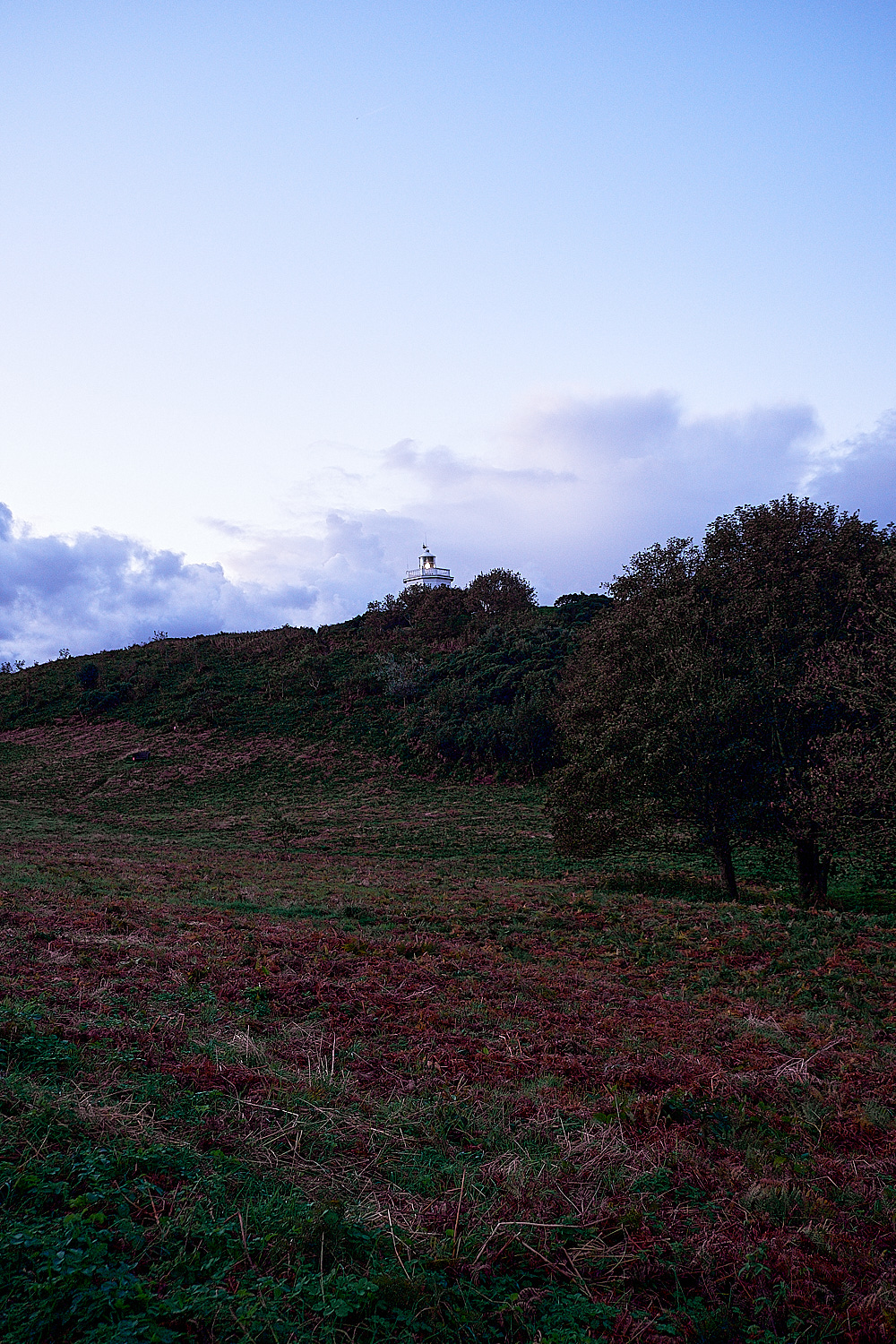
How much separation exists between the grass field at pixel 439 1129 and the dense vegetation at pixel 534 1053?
24mm

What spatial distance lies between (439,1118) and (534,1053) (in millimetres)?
2013

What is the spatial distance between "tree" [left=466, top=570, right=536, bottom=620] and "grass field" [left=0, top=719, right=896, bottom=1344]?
64.3m

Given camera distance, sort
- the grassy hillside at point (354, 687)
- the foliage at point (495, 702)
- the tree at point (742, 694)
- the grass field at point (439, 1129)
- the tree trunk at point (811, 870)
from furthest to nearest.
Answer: the grassy hillside at point (354, 687) < the foliage at point (495, 702) < the tree trunk at point (811, 870) < the tree at point (742, 694) < the grass field at point (439, 1129)

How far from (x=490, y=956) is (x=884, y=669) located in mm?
9529

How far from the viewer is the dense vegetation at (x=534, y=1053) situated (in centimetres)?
336

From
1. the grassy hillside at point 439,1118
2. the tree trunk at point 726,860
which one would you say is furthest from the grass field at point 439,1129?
the tree trunk at point 726,860

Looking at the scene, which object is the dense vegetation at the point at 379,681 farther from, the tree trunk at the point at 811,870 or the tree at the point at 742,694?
the tree trunk at the point at 811,870

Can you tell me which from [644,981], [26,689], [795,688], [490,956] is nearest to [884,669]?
[795,688]

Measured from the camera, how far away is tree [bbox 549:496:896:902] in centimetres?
1587

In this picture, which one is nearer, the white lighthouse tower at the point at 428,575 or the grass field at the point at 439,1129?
the grass field at the point at 439,1129

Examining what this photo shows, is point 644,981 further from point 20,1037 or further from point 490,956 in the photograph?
point 20,1037

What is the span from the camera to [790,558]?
1909 centimetres

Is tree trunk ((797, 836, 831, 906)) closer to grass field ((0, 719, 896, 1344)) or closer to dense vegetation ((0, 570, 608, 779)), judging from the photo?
grass field ((0, 719, 896, 1344))

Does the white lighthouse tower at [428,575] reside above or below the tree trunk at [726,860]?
above
